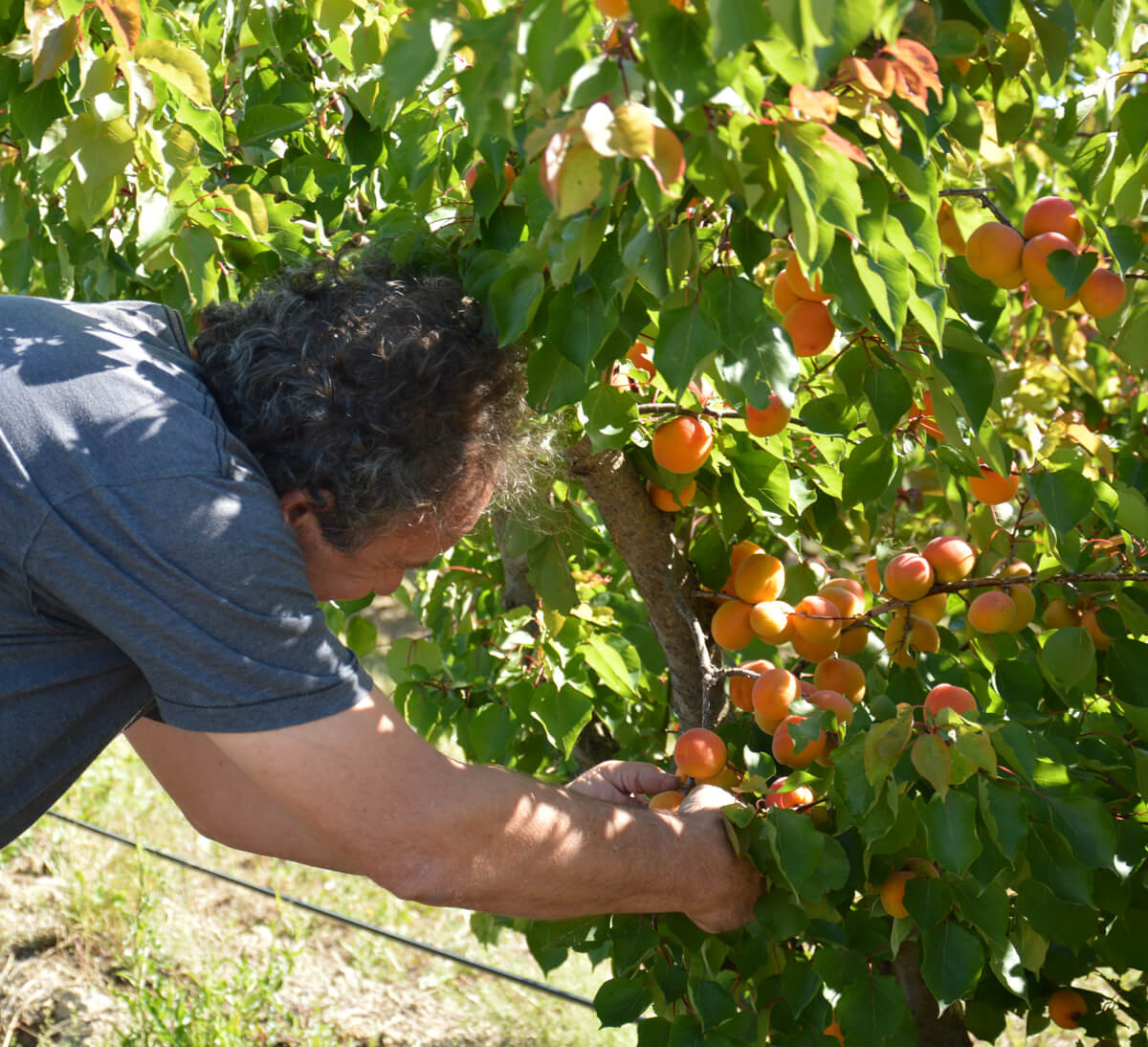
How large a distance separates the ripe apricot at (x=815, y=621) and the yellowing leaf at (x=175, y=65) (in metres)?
0.91

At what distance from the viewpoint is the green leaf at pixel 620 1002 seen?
145 centimetres

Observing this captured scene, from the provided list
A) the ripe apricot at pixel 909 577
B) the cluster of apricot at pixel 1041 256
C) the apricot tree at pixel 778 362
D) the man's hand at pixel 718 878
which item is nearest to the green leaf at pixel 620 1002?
the apricot tree at pixel 778 362

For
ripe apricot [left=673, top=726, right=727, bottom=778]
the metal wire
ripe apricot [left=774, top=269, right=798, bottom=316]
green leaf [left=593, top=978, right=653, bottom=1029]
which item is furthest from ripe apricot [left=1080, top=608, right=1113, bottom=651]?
the metal wire

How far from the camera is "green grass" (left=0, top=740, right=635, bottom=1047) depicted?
264 centimetres

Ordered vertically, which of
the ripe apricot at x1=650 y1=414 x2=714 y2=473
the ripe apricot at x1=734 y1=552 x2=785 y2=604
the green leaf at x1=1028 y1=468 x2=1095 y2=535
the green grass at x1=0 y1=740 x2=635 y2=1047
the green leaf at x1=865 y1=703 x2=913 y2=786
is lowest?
the green grass at x1=0 y1=740 x2=635 y2=1047

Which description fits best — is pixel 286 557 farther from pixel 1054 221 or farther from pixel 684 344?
pixel 1054 221

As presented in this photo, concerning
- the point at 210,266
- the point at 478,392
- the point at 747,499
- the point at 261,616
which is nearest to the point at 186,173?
the point at 210,266

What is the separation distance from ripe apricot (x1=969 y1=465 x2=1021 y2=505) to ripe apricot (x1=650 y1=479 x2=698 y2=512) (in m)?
0.36

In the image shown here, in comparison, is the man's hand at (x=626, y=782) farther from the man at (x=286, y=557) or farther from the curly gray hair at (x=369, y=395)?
the curly gray hair at (x=369, y=395)

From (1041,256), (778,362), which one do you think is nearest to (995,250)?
(1041,256)

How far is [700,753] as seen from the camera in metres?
1.45

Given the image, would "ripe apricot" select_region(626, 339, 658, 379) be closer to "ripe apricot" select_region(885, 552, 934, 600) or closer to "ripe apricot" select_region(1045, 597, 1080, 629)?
"ripe apricot" select_region(885, 552, 934, 600)

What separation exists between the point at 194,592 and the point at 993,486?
994 mm

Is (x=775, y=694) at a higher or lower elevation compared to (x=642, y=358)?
lower
